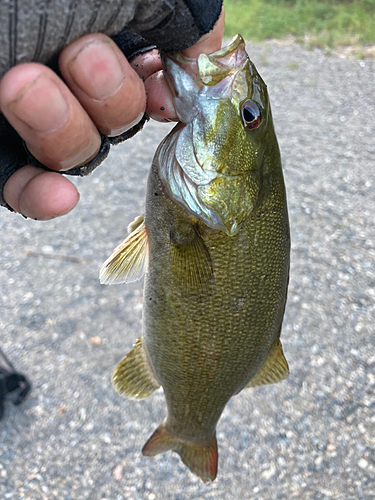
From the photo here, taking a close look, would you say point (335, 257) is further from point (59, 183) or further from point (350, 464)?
point (59, 183)

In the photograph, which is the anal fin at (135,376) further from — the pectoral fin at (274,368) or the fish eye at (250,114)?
the fish eye at (250,114)

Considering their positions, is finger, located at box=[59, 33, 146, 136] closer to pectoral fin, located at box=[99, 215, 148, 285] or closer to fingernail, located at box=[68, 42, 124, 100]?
fingernail, located at box=[68, 42, 124, 100]

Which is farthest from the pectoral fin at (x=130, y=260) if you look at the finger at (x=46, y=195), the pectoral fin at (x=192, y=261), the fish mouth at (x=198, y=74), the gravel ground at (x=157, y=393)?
the gravel ground at (x=157, y=393)

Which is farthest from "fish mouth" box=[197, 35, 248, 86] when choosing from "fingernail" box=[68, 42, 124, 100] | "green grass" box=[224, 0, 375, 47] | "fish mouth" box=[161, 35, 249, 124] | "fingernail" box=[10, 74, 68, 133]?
"green grass" box=[224, 0, 375, 47]

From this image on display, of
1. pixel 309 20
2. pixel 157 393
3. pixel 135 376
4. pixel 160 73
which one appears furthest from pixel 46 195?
pixel 309 20

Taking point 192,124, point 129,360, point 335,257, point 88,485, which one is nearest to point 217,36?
point 192,124

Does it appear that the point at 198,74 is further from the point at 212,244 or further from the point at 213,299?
the point at 213,299
